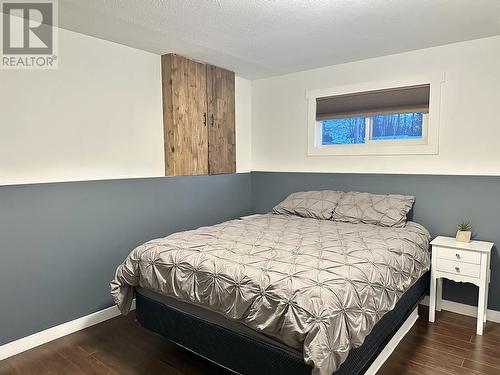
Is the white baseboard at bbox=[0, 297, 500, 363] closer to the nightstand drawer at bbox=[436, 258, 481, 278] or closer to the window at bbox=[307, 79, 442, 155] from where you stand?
the nightstand drawer at bbox=[436, 258, 481, 278]

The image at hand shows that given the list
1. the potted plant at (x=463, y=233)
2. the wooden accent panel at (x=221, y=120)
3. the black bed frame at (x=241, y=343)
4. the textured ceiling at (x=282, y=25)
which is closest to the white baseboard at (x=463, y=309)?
the potted plant at (x=463, y=233)

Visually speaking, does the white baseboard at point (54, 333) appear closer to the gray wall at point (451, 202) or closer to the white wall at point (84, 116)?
the white wall at point (84, 116)

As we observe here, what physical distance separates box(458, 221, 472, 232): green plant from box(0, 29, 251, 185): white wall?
110 inches

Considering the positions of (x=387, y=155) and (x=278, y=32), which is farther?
(x=387, y=155)

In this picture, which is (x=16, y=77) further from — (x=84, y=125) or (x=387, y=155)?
(x=387, y=155)

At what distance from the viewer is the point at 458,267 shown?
2.68 metres

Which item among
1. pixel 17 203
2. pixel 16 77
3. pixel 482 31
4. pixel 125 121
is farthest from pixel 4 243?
pixel 482 31

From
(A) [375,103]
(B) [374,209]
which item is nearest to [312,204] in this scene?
(B) [374,209]

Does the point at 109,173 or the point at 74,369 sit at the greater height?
the point at 109,173

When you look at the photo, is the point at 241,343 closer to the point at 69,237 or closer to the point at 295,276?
the point at 295,276

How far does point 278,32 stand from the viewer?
2717 millimetres

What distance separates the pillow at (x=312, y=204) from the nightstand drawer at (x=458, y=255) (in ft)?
3.21

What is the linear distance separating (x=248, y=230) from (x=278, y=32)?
161cm

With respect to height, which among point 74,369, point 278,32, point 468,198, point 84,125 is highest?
point 278,32
